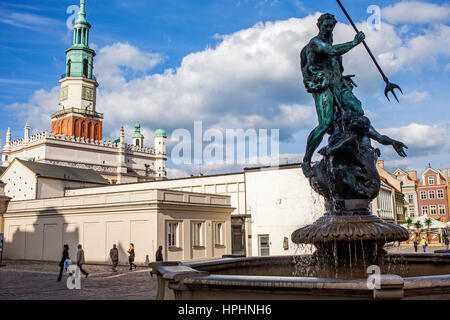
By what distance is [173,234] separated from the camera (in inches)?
1182

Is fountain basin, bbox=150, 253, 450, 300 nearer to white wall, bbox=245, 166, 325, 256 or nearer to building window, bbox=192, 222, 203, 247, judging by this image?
building window, bbox=192, 222, 203, 247

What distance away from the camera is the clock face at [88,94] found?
79.2m

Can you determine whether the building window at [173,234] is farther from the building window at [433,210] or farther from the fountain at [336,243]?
the building window at [433,210]

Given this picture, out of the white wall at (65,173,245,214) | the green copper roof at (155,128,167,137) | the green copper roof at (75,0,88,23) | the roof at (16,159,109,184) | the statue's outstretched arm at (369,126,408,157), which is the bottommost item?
the statue's outstretched arm at (369,126,408,157)

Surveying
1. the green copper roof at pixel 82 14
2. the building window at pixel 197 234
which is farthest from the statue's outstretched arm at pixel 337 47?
the green copper roof at pixel 82 14

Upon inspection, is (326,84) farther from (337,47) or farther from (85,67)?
(85,67)

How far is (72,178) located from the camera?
4550cm

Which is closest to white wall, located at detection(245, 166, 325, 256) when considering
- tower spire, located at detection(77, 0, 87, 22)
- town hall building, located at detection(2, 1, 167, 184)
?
town hall building, located at detection(2, 1, 167, 184)

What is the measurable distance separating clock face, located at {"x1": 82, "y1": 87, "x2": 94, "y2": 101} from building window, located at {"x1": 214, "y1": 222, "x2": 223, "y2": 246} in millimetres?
53957

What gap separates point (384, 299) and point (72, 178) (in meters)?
44.5

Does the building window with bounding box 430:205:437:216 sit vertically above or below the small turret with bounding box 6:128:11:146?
below

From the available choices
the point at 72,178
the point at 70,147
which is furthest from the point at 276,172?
the point at 70,147

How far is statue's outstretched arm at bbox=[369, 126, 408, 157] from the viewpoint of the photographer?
8406 mm

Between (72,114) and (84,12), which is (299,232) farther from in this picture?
(84,12)
